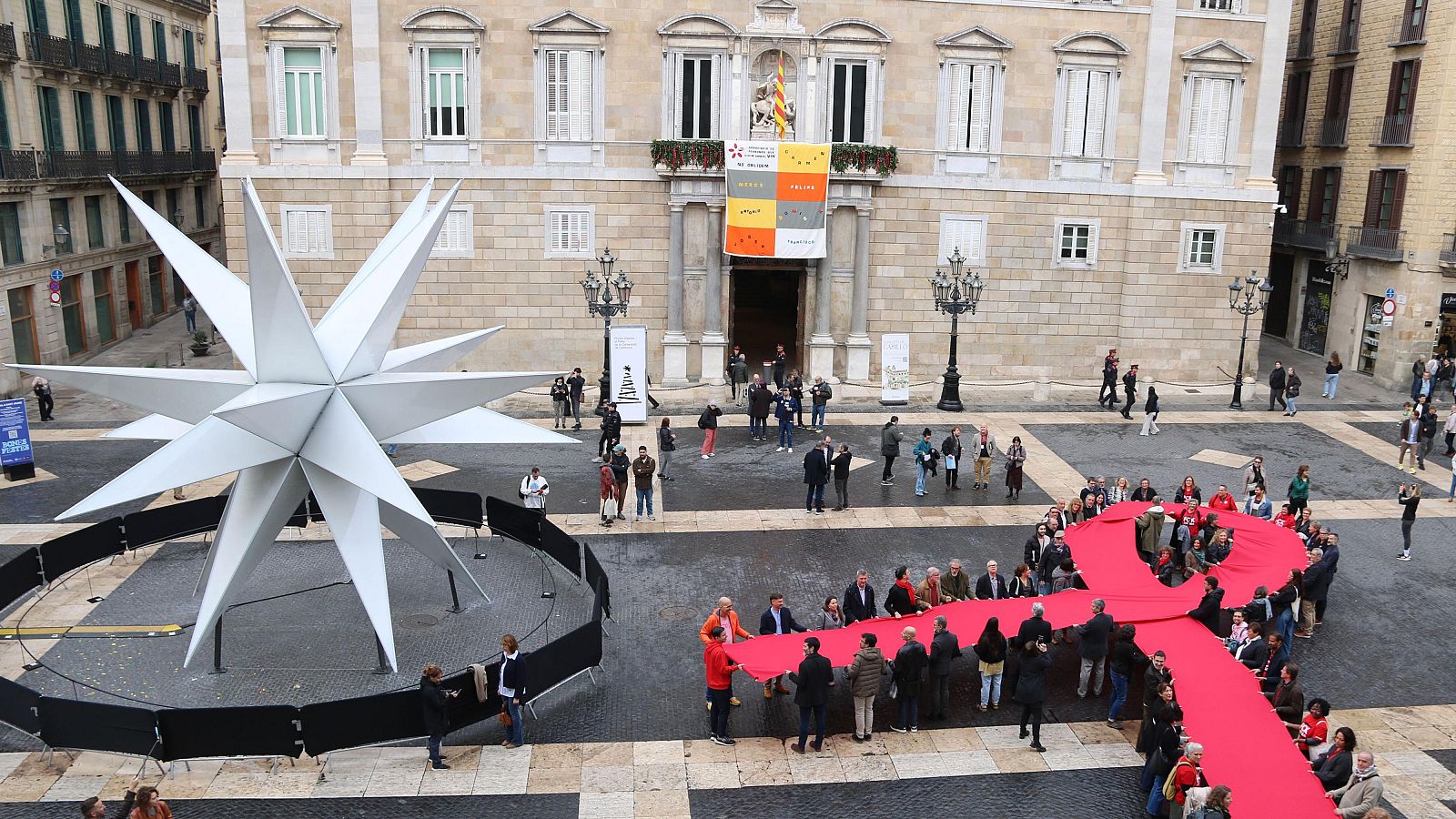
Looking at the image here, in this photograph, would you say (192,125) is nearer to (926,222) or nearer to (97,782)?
(926,222)

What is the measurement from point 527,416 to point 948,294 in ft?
44.0

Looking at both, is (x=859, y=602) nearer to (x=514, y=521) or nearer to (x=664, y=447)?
(x=514, y=521)

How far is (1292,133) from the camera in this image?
45656 millimetres

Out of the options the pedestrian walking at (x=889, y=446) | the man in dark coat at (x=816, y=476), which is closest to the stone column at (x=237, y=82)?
the man in dark coat at (x=816, y=476)

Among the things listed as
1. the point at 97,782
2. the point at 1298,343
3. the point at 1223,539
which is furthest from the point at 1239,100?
the point at 97,782

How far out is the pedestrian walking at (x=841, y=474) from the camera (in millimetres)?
25000

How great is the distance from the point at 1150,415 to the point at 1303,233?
1756 centimetres

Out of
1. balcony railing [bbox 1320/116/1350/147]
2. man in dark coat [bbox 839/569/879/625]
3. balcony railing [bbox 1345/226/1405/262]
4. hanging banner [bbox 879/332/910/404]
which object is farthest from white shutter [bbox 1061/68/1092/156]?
man in dark coat [bbox 839/569/879/625]

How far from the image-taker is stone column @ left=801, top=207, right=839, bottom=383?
119ft

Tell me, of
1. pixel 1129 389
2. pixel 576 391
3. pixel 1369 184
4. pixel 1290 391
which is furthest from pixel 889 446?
pixel 1369 184

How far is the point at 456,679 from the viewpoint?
1545 cm

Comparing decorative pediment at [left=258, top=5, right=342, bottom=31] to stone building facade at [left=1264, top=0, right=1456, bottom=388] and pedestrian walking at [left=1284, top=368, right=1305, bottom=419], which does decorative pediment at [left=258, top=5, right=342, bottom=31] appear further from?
stone building facade at [left=1264, top=0, right=1456, bottom=388]

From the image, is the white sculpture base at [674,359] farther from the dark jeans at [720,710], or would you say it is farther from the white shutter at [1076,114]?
the dark jeans at [720,710]

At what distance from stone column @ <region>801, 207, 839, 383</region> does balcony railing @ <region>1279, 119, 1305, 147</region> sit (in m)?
21.1
